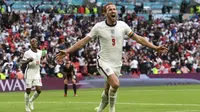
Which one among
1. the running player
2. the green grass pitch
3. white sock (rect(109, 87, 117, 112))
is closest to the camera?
white sock (rect(109, 87, 117, 112))

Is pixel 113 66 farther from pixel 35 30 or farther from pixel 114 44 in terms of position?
pixel 35 30

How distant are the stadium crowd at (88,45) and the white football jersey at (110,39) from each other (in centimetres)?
2498

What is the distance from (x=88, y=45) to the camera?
46.3 metres

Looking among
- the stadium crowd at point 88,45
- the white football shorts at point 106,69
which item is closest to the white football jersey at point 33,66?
the white football shorts at point 106,69

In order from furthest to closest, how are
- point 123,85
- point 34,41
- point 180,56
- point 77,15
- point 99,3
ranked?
1. point 99,3
2. point 77,15
3. point 180,56
4. point 123,85
5. point 34,41

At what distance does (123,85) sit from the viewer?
42500 millimetres

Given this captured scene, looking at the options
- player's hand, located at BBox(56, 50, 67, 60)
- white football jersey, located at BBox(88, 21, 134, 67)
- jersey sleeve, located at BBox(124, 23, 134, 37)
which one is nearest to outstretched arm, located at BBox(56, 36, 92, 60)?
player's hand, located at BBox(56, 50, 67, 60)

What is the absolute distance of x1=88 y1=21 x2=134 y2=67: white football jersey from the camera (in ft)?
48.4

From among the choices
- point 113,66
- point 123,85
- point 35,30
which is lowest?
point 123,85

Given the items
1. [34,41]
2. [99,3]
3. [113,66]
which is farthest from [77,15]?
[113,66]

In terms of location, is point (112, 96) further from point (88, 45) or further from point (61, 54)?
point (88, 45)

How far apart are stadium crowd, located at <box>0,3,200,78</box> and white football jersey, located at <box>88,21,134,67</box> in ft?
82.0

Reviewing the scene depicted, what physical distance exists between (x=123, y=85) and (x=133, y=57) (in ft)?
13.5

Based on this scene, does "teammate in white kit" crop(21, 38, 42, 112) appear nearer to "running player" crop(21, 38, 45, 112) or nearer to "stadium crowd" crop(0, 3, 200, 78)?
"running player" crop(21, 38, 45, 112)
